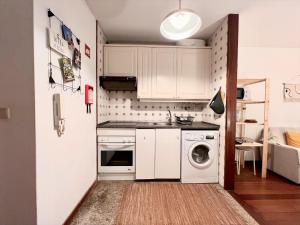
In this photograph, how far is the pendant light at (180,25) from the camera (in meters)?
1.62

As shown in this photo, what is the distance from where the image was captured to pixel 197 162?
267cm

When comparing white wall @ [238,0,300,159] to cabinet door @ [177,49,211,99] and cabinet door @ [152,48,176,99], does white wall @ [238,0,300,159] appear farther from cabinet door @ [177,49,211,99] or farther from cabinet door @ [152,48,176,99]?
cabinet door @ [152,48,176,99]

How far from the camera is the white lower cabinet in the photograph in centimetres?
264

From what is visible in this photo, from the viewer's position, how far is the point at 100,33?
9.22 feet

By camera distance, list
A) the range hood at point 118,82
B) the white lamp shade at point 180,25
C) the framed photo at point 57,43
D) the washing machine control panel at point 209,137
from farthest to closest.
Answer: the range hood at point 118,82
the washing machine control panel at point 209,137
the white lamp shade at point 180,25
the framed photo at point 57,43

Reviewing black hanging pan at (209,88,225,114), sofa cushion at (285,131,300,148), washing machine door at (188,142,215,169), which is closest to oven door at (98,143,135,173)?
washing machine door at (188,142,215,169)

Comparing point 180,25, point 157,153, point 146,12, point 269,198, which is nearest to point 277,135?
point 269,198

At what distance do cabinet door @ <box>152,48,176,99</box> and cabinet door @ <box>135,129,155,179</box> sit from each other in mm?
731

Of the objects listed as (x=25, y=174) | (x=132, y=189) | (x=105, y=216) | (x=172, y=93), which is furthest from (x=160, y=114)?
(x=25, y=174)

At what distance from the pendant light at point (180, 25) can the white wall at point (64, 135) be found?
3.07ft

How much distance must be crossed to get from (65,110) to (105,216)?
1.16 meters

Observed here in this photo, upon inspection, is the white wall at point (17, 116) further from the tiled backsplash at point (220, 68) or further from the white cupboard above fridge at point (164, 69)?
the tiled backsplash at point (220, 68)

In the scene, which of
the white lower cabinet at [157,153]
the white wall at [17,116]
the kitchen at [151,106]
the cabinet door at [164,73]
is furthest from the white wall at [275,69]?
the white wall at [17,116]

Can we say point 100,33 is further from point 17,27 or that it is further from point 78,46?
point 17,27
